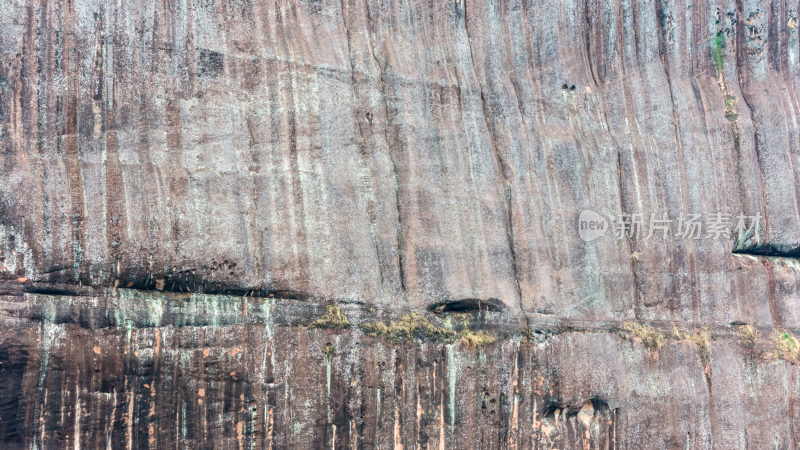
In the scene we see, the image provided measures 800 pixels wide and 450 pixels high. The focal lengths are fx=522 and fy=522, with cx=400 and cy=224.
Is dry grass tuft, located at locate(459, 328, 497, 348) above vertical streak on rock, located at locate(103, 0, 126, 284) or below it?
below

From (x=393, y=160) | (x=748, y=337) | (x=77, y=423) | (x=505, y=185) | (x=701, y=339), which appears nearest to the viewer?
(x=77, y=423)

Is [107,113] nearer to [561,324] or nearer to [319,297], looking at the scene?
[319,297]

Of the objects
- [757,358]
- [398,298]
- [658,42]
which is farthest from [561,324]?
[658,42]

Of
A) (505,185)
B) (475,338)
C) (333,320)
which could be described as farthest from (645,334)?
(333,320)

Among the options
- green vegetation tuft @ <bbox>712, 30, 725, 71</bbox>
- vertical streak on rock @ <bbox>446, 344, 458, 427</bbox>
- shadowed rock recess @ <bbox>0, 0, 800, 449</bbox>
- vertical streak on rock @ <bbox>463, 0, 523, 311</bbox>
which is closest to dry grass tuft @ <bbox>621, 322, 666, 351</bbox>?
shadowed rock recess @ <bbox>0, 0, 800, 449</bbox>

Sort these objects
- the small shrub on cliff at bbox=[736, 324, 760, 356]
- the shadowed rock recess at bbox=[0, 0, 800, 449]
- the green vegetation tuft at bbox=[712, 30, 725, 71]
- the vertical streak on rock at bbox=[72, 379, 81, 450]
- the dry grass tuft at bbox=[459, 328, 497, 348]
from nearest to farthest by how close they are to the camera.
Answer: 1. the vertical streak on rock at bbox=[72, 379, 81, 450]
2. the shadowed rock recess at bbox=[0, 0, 800, 449]
3. the dry grass tuft at bbox=[459, 328, 497, 348]
4. the small shrub on cliff at bbox=[736, 324, 760, 356]
5. the green vegetation tuft at bbox=[712, 30, 725, 71]

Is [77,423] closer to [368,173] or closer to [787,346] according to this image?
[368,173]

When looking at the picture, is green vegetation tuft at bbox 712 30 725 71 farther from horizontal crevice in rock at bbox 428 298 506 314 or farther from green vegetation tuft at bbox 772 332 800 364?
horizontal crevice in rock at bbox 428 298 506 314
